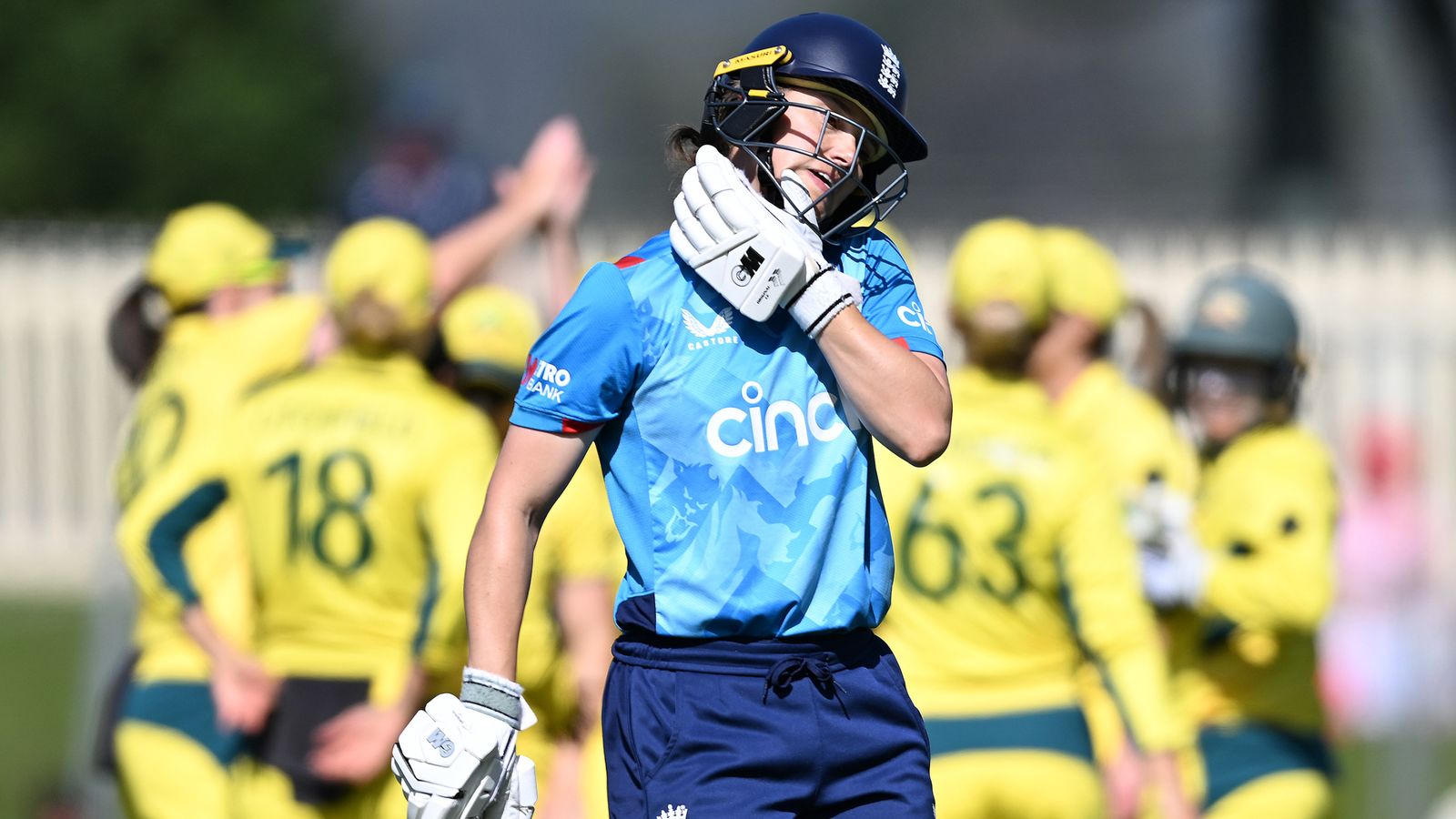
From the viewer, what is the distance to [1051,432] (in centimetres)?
564

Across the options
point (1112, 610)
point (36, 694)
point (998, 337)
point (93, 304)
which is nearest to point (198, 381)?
point (998, 337)

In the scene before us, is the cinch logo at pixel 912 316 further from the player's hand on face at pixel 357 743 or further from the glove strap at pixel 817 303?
the player's hand on face at pixel 357 743

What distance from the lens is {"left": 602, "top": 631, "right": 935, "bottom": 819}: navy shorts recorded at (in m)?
3.37

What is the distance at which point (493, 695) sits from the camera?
3262 mm

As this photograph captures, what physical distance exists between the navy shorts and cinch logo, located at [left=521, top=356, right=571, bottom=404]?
1.52ft

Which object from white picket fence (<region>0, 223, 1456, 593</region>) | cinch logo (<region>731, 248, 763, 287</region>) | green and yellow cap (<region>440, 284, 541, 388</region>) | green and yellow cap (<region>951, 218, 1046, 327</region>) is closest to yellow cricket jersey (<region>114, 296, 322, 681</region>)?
green and yellow cap (<region>440, 284, 541, 388</region>)

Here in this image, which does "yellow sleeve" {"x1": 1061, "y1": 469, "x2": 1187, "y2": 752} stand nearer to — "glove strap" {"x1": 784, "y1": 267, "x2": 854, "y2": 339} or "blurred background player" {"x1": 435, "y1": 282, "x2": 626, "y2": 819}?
"blurred background player" {"x1": 435, "y1": 282, "x2": 626, "y2": 819}

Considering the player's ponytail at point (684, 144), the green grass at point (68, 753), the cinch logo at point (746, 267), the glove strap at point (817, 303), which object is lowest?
the green grass at point (68, 753)

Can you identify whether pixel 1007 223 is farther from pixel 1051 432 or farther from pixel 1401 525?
pixel 1401 525

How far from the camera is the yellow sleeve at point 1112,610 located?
5.50 m

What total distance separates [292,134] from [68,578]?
417 inches

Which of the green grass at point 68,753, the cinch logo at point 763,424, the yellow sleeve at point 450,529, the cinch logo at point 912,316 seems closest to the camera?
the cinch logo at point 763,424

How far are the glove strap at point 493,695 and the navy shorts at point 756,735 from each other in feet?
0.85

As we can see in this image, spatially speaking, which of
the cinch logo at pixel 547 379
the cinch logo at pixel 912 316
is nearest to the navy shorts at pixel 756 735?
the cinch logo at pixel 547 379
